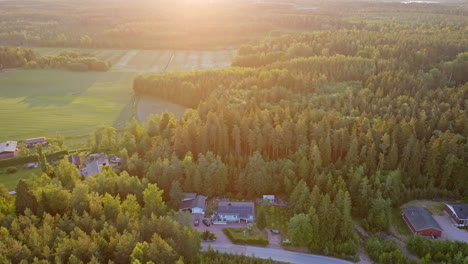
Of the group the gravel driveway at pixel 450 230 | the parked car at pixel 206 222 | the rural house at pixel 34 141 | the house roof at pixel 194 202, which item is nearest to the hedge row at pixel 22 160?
the rural house at pixel 34 141

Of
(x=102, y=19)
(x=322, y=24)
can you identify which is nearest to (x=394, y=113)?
(x=322, y=24)

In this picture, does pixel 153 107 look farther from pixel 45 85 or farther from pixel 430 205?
pixel 430 205

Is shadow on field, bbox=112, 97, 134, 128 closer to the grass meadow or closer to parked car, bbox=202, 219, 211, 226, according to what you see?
the grass meadow

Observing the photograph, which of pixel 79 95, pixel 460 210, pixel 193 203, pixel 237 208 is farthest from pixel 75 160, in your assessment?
pixel 460 210

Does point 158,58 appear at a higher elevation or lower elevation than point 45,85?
higher

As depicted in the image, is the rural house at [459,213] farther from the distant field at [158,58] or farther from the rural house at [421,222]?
the distant field at [158,58]

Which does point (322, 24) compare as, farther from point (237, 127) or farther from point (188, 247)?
point (188, 247)

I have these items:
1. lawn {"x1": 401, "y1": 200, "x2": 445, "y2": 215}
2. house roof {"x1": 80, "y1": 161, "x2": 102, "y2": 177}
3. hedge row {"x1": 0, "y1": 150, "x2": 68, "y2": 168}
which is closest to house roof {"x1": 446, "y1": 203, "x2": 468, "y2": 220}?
lawn {"x1": 401, "y1": 200, "x2": 445, "y2": 215}
